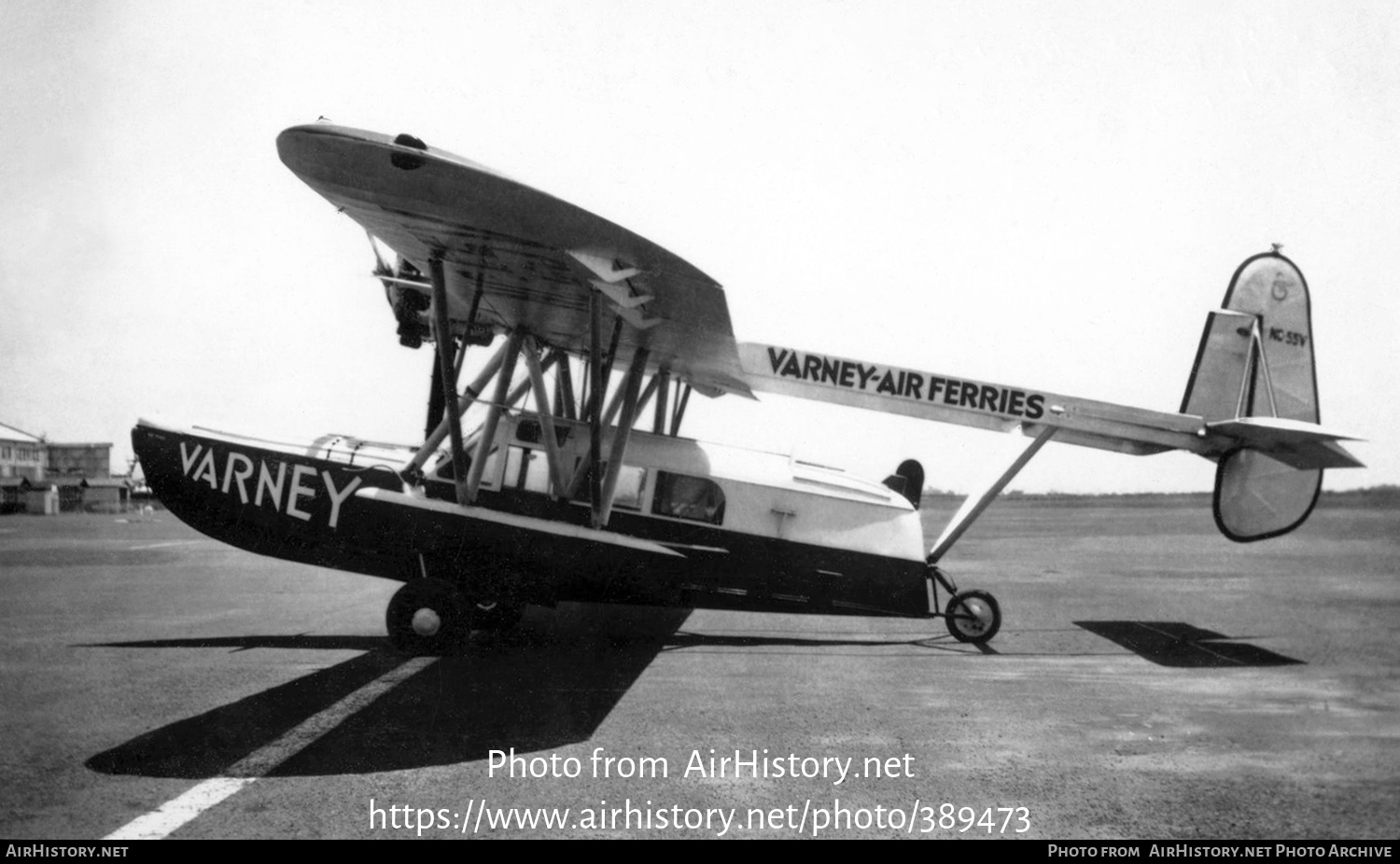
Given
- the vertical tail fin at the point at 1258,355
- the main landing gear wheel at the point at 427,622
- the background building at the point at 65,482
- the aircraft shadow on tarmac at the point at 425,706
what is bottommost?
the background building at the point at 65,482

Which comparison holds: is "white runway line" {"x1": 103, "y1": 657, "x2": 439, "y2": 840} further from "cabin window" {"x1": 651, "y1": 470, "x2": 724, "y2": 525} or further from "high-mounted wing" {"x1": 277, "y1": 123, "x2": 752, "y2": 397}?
"high-mounted wing" {"x1": 277, "y1": 123, "x2": 752, "y2": 397}

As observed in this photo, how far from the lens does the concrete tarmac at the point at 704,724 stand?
407cm

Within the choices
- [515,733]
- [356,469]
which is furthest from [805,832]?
[356,469]

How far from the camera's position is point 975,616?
8883 mm

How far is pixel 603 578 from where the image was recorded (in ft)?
22.6

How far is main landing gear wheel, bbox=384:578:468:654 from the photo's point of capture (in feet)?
24.5

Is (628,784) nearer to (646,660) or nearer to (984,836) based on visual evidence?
(984,836)

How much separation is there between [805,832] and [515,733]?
212cm

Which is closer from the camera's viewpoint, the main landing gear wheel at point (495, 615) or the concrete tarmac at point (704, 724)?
the concrete tarmac at point (704, 724)

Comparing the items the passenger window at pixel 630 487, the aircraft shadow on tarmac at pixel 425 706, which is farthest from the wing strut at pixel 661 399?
the aircraft shadow on tarmac at pixel 425 706

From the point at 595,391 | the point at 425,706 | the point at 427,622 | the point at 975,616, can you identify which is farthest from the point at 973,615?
the point at 425,706

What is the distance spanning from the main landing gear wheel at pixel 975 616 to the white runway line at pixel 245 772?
532cm


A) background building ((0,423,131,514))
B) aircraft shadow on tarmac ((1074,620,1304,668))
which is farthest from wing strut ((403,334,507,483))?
background building ((0,423,131,514))

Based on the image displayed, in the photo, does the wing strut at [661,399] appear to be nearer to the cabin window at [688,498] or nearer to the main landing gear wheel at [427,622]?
the cabin window at [688,498]
